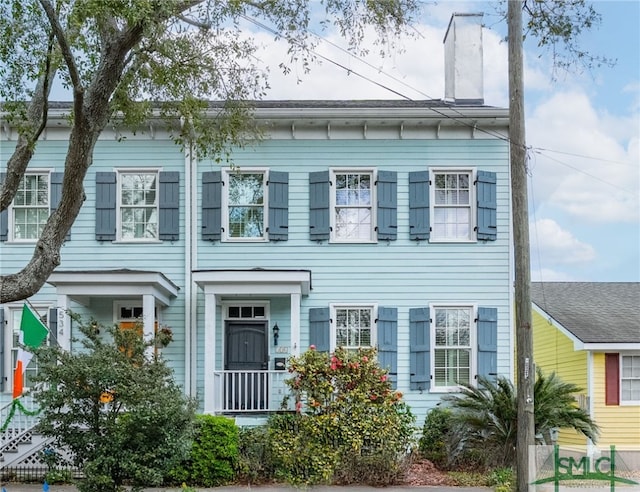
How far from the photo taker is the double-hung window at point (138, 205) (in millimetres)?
15078

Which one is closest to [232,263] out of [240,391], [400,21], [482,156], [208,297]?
[208,297]

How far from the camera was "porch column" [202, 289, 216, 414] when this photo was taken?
13.6m

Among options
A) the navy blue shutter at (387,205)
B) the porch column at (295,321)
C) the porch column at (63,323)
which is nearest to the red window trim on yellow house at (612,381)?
the navy blue shutter at (387,205)

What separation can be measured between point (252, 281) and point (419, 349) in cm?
342

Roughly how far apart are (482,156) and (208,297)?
19.2 ft

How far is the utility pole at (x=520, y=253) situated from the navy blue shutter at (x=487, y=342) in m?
4.81

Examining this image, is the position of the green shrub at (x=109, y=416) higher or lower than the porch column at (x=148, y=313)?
lower

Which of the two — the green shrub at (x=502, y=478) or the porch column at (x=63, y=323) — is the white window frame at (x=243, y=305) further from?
the green shrub at (x=502, y=478)

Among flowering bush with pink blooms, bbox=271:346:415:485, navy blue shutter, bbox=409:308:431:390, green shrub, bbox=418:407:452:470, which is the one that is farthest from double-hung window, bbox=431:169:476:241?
flowering bush with pink blooms, bbox=271:346:415:485

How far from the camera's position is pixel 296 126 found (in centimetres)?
1509

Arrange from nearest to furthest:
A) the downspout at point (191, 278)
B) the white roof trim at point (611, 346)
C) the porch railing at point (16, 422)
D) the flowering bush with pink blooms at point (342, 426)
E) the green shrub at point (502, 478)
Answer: the green shrub at point (502, 478) → the flowering bush with pink blooms at point (342, 426) → the porch railing at point (16, 422) → the downspout at point (191, 278) → the white roof trim at point (611, 346)

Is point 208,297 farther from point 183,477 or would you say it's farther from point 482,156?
point 482,156

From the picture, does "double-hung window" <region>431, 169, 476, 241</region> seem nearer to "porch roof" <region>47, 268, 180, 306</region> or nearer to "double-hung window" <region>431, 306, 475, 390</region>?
"double-hung window" <region>431, 306, 475, 390</region>

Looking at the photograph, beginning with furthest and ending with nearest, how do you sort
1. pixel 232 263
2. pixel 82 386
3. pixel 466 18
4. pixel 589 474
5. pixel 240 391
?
pixel 466 18
pixel 232 263
pixel 240 391
pixel 589 474
pixel 82 386
